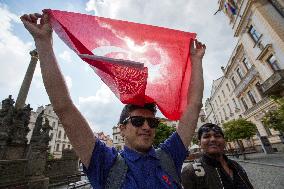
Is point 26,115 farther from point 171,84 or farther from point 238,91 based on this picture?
A: point 238,91

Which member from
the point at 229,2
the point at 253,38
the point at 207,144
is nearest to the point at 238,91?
the point at 253,38

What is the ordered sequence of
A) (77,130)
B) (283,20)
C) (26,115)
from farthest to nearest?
1. (283,20)
2. (26,115)
3. (77,130)

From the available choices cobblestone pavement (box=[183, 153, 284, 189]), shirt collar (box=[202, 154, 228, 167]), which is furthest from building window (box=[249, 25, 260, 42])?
shirt collar (box=[202, 154, 228, 167])

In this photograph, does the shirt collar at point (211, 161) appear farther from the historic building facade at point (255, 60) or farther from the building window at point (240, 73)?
the building window at point (240, 73)

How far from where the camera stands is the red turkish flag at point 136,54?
205cm

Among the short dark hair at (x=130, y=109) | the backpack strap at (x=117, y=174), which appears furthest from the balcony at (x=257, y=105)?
the backpack strap at (x=117, y=174)

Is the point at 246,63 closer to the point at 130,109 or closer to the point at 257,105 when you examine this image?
the point at 257,105

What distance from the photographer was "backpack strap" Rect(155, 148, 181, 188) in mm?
1705

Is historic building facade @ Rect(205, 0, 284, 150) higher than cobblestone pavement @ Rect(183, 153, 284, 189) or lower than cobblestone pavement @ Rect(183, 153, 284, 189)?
higher

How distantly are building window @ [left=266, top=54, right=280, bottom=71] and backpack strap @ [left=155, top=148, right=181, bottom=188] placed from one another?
70.5ft

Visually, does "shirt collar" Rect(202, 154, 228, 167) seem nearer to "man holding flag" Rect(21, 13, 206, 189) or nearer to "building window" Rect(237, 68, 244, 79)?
"man holding flag" Rect(21, 13, 206, 189)

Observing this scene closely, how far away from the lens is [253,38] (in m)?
22.1

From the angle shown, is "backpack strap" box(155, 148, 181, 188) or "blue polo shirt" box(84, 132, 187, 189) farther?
"backpack strap" box(155, 148, 181, 188)

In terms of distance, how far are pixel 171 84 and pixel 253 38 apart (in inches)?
934
